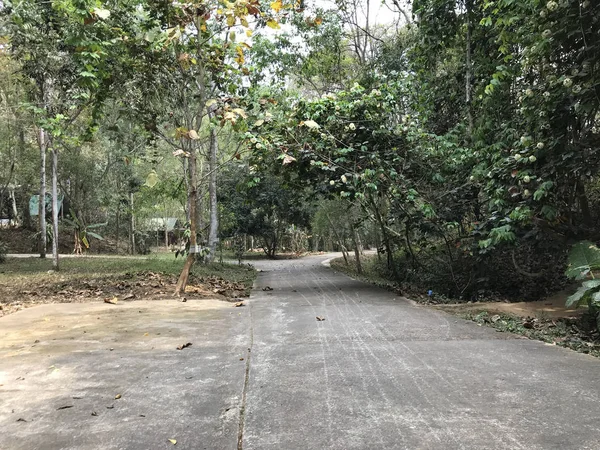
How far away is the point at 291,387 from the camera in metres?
3.34

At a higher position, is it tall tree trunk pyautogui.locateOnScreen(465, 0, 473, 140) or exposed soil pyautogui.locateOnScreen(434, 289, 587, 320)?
tall tree trunk pyautogui.locateOnScreen(465, 0, 473, 140)

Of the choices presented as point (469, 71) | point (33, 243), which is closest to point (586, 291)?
point (469, 71)

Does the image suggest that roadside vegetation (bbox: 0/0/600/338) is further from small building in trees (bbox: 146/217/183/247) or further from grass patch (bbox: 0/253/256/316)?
small building in trees (bbox: 146/217/183/247)

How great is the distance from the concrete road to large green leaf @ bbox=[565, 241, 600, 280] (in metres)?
1.48

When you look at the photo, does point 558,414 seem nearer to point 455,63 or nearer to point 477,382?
point 477,382

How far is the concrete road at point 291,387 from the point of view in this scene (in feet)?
8.29

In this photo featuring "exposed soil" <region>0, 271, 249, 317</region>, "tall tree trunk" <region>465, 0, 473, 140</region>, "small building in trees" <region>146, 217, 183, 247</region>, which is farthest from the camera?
"small building in trees" <region>146, 217, 183, 247</region>

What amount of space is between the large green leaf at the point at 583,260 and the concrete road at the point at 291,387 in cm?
148

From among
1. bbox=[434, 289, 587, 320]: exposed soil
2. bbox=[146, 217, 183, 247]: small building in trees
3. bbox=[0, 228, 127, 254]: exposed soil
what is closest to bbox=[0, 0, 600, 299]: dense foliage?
bbox=[434, 289, 587, 320]: exposed soil

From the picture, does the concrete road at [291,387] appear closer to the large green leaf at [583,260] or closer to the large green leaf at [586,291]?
the large green leaf at [586,291]

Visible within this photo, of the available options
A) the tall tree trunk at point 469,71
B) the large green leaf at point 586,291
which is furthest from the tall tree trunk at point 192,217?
the large green leaf at point 586,291

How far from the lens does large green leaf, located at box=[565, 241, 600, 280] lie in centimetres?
568

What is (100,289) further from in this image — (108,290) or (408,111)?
(408,111)

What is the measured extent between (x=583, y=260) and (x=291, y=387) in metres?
4.64
